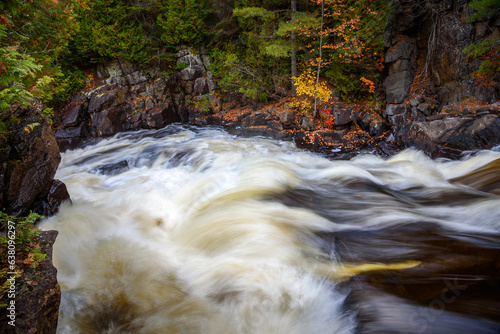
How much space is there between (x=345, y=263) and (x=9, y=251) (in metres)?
3.32

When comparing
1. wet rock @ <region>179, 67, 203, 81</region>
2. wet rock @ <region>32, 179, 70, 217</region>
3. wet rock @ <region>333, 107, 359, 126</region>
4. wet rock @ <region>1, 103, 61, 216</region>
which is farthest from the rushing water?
wet rock @ <region>179, 67, 203, 81</region>

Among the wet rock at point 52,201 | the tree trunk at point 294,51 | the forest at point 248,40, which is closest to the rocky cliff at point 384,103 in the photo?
the forest at point 248,40

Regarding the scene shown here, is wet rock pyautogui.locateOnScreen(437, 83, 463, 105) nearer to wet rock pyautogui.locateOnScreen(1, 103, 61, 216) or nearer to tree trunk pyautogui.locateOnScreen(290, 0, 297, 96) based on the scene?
tree trunk pyautogui.locateOnScreen(290, 0, 297, 96)

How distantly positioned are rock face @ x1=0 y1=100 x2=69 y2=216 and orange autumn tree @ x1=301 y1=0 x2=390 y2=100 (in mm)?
7930

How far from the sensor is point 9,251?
2137 mm

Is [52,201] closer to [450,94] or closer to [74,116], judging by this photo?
[74,116]

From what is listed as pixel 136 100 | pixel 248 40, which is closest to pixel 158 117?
pixel 136 100

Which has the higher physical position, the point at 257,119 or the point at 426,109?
the point at 426,109

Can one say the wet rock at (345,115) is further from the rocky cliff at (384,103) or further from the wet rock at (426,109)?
the wet rock at (426,109)

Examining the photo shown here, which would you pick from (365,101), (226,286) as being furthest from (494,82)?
(226,286)

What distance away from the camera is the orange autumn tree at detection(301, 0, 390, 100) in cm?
829

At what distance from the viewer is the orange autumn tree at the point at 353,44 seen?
8.29m

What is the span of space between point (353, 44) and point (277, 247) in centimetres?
820

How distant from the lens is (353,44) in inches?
333
